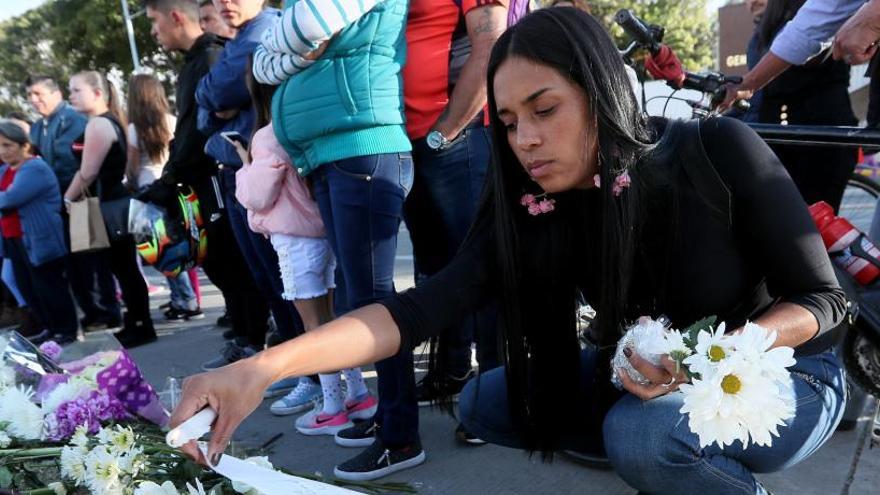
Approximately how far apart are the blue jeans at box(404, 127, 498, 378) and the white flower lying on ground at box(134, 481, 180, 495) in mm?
1244

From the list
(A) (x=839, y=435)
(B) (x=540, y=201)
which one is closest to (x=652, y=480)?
(B) (x=540, y=201)

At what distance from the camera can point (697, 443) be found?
1537mm

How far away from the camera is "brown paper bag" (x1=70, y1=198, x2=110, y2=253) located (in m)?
4.86

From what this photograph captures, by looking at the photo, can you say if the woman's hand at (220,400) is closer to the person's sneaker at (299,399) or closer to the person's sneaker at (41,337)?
the person's sneaker at (299,399)

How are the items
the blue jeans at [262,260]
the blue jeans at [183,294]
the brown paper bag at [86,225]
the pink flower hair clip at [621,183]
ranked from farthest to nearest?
the blue jeans at [183,294], the brown paper bag at [86,225], the blue jeans at [262,260], the pink flower hair clip at [621,183]

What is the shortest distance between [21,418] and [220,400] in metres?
1.16

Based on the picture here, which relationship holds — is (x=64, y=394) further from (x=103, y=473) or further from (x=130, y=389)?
(x=103, y=473)

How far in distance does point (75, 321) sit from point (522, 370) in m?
4.40

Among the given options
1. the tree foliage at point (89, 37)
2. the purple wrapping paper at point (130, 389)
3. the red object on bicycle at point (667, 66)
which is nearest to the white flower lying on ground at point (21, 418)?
the purple wrapping paper at point (130, 389)

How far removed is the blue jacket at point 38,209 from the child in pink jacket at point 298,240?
2765mm

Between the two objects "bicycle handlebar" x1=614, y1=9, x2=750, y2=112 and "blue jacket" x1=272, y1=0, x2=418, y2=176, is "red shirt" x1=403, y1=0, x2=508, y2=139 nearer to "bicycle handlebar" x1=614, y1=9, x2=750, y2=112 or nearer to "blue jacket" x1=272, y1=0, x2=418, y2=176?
"blue jacket" x1=272, y1=0, x2=418, y2=176

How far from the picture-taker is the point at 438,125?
251cm

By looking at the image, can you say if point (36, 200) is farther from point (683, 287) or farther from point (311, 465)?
point (683, 287)

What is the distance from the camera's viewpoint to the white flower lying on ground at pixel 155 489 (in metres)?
1.46
